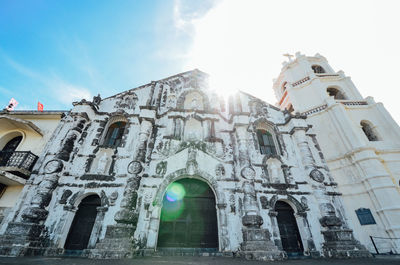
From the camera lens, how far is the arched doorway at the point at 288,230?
8.63 metres

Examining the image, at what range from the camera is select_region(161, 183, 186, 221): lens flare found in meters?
8.84

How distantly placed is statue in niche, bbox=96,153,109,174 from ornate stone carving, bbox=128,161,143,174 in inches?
71.3

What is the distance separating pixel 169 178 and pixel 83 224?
5.00 m

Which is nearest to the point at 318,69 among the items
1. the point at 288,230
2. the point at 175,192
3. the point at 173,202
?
the point at 288,230

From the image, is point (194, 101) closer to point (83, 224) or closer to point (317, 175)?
point (317, 175)

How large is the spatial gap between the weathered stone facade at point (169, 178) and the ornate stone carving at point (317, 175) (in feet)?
0.19

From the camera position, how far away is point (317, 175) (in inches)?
381

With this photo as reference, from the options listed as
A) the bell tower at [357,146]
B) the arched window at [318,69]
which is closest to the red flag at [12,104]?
the bell tower at [357,146]

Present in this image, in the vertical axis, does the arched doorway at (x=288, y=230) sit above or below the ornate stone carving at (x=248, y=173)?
below

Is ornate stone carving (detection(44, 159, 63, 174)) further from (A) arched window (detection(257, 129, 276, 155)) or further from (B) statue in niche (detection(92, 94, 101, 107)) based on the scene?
(A) arched window (detection(257, 129, 276, 155))

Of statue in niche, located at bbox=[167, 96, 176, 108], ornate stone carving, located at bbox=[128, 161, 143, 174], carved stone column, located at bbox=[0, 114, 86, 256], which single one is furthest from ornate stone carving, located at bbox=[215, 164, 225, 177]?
carved stone column, located at bbox=[0, 114, 86, 256]

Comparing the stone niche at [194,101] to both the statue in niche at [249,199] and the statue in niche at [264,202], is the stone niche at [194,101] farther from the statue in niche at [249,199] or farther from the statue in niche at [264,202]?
the statue in niche at [264,202]

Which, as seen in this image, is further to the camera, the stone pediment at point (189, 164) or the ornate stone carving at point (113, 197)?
the stone pediment at point (189, 164)

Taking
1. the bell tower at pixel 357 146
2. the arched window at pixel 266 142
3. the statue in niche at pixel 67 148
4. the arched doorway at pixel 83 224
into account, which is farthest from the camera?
the arched window at pixel 266 142
